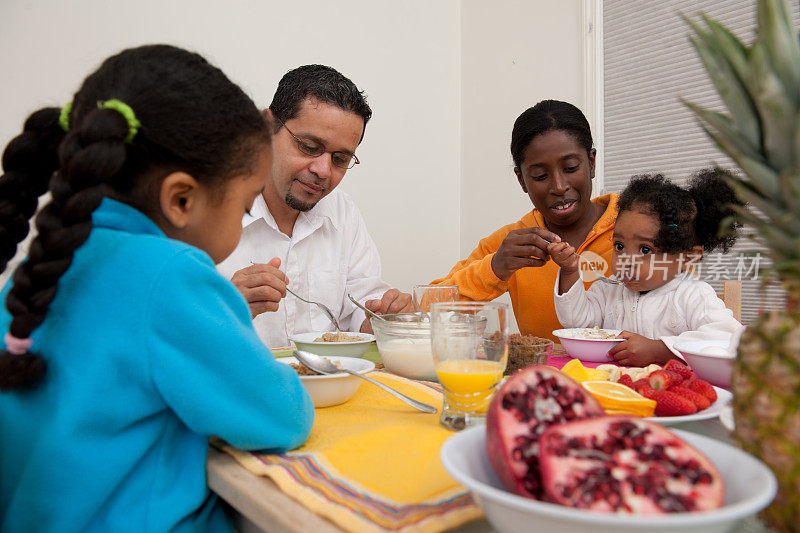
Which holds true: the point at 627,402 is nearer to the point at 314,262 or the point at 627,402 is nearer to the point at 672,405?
the point at 672,405

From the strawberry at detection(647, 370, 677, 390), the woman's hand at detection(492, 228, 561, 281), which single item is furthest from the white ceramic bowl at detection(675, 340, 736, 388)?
the woman's hand at detection(492, 228, 561, 281)

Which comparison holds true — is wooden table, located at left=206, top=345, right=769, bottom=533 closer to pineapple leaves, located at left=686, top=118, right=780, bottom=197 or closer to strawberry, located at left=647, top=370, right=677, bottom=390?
strawberry, located at left=647, top=370, right=677, bottom=390

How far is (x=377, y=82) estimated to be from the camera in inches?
142

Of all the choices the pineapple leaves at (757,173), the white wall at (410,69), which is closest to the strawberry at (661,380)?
the pineapple leaves at (757,173)

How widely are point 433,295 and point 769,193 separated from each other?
2.78ft

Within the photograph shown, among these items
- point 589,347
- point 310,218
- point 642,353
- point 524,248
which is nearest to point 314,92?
point 310,218

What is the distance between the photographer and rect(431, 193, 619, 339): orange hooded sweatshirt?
2.01m

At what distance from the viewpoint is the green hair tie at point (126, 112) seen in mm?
697

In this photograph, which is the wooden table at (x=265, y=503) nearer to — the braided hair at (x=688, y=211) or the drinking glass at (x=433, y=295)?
the drinking glass at (x=433, y=295)

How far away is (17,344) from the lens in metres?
0.62

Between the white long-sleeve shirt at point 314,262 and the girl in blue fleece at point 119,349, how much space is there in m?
1.21

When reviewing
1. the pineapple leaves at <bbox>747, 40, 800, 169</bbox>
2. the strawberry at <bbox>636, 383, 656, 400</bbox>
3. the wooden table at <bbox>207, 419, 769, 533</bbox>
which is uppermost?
the pineapple leaves at <bbox>747, 40, 800, 169</bbox>

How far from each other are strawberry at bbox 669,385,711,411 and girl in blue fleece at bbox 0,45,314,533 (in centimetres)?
59

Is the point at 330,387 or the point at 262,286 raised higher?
the point at 262,286
